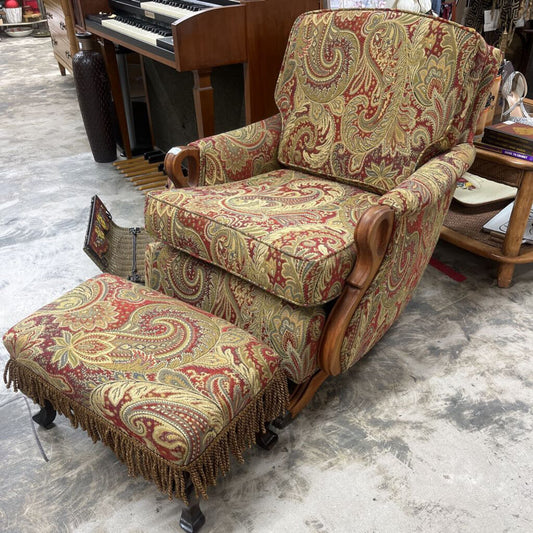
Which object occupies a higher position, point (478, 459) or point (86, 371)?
A: point (86, 371)

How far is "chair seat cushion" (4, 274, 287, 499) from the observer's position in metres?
0.98

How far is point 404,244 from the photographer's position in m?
1.32

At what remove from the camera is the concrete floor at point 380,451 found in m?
1.14

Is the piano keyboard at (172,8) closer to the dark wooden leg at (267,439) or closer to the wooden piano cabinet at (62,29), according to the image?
the wooden piano cabinet at (62,29)

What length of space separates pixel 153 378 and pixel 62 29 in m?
3.40

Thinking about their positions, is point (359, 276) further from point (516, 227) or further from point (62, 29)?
point (62, 29)

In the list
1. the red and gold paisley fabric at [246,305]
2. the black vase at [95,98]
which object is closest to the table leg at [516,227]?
the red and gold paisley fabric at [246,305]

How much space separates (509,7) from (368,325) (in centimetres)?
213

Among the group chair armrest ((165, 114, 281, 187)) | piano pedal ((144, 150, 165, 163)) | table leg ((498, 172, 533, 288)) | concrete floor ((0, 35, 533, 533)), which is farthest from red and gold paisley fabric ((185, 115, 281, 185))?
piano pedal ((144, 150, 165, 163))

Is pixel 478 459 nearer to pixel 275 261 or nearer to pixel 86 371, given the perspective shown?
pixel 275 261

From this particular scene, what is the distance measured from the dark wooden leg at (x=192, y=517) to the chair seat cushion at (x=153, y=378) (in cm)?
5

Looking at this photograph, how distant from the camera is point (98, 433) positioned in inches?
43.8

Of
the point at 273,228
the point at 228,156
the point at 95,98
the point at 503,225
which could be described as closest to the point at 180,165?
the point at 228,156

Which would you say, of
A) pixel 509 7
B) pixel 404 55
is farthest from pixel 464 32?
pixel 509 7
